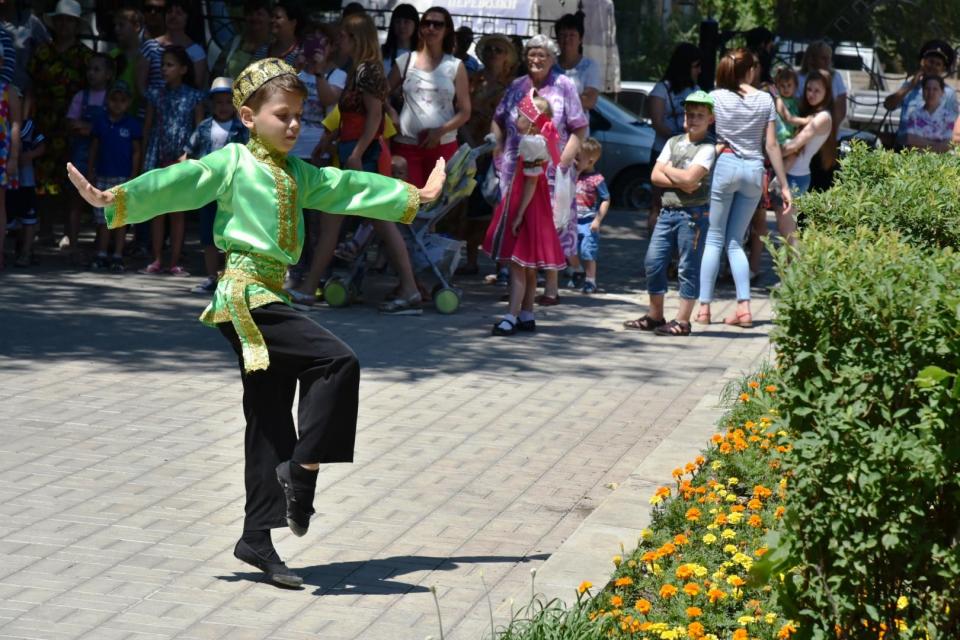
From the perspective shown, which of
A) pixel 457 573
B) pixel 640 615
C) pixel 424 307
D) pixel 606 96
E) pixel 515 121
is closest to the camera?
pixel 640 615

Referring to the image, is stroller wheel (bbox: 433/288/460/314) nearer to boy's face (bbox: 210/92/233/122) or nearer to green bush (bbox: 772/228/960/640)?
boy's face (bbox: 210/92/233/122)

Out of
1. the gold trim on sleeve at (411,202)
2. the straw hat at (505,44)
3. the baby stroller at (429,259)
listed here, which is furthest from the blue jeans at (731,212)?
the gold trim on sleeve at (411,202)

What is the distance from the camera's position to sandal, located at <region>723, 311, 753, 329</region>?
11.1 meters

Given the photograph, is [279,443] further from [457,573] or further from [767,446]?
[767,446]

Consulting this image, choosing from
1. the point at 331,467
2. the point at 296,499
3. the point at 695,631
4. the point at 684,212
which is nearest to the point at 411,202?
the point at 296,499

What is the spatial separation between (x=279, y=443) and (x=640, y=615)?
4.62 ft

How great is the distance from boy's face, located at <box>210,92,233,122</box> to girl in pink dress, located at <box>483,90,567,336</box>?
234 centimetres

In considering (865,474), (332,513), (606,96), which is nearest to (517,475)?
(332,513)

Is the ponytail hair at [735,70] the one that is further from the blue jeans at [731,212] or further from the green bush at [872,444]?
the green bush at [872,444]

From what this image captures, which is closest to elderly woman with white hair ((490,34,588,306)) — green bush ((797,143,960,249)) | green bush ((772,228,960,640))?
green bush ((797,143,960,249))

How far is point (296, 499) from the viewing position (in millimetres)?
5129

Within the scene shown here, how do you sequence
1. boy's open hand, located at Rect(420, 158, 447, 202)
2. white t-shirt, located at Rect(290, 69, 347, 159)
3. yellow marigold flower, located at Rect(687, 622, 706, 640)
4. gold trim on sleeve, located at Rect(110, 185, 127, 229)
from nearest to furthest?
yellow marigold flower, located at Rect(687, 622, 706, 640) < gold trim on sleeve, located at Rect(110, 185, 127, 229) < boy's open hand, located at Rect(420, 158, 447, 202) < white t-shirt, located at Rect(290, 69, 347, 159)

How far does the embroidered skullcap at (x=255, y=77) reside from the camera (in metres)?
5.30

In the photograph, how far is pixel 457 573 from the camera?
5281mm
